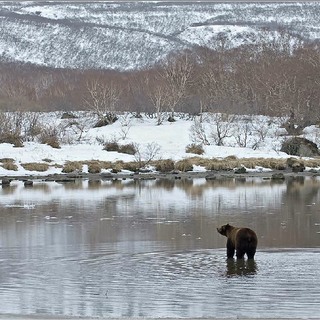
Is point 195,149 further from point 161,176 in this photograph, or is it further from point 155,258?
point 155,258

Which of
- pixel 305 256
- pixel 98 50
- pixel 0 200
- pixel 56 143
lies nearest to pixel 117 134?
pixel 56 143

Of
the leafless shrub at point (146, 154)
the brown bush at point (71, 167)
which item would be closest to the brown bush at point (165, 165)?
the leafless shrub at point (146, 154)

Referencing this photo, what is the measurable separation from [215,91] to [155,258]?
2889 inches

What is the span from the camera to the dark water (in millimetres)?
11906

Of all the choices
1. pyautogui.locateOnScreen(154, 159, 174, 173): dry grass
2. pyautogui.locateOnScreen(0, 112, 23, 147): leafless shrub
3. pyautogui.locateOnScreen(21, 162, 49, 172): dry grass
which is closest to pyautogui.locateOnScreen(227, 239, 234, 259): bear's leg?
pyautogui.locateOnScreen(21, 162, 49, 172): dry grass

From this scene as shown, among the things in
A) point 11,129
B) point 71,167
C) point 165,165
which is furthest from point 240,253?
point 11,129

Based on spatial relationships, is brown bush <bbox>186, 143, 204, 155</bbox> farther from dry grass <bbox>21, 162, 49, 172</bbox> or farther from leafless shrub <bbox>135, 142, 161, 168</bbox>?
dry grass <bbox>21, 162, 49, 172</bbox>

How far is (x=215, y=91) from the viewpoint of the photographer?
8912 cm

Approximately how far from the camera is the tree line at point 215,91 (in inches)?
3145

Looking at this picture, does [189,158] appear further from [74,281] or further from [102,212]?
[74,281]

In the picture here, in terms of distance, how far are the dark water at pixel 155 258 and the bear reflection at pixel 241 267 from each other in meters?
0.02

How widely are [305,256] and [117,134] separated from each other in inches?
2267

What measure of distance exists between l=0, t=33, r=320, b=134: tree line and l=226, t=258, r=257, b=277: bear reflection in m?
57.6

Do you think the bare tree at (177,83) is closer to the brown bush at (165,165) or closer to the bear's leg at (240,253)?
the brown bush at (165,165)
